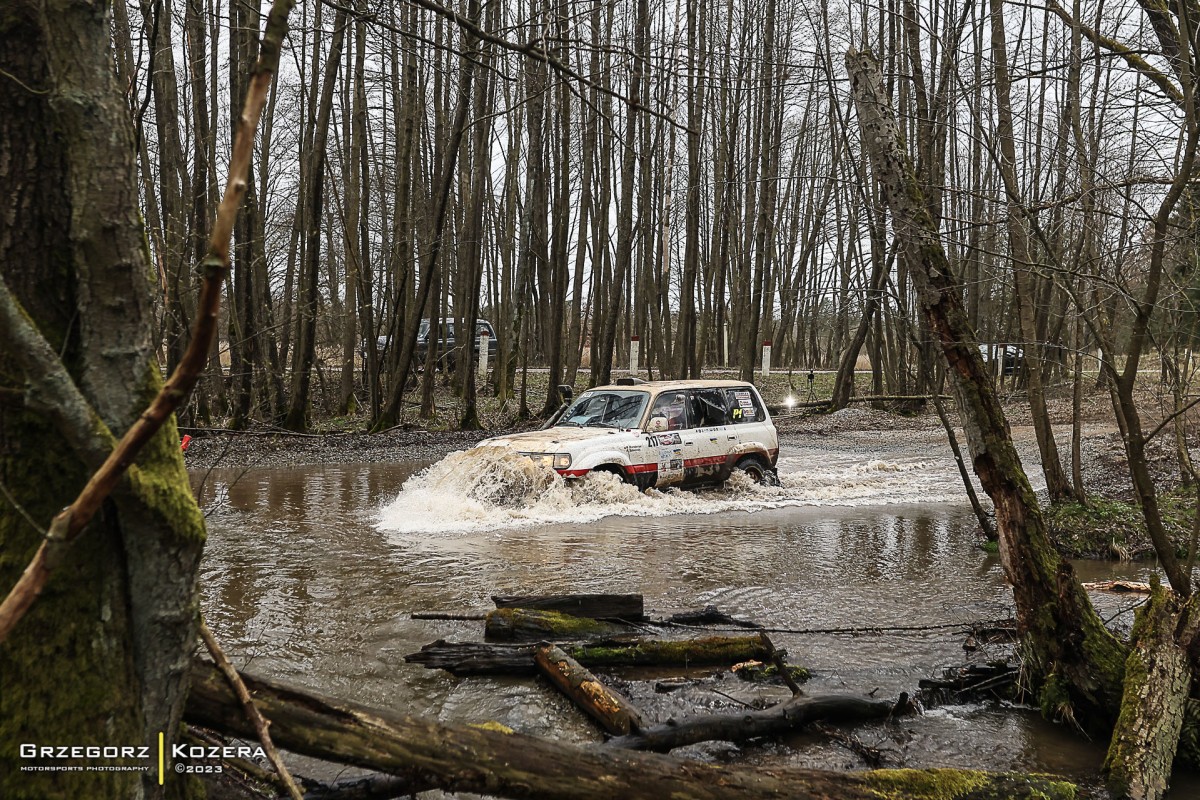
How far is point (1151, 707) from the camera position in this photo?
4191 mm

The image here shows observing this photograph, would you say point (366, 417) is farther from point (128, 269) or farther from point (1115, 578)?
point (128, 269)

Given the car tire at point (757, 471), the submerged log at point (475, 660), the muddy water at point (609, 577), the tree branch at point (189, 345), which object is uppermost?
the tree branch at point (189, 345)

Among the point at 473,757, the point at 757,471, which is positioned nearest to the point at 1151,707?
the point at 473,757

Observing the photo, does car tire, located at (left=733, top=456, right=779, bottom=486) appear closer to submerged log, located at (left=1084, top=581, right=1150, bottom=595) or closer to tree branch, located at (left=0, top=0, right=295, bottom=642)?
submerged log, located at (left=1084, top=581, right=1150, bottom=595)

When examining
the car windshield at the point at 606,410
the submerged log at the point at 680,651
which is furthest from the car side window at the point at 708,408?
the submerged log at the point at 680,651

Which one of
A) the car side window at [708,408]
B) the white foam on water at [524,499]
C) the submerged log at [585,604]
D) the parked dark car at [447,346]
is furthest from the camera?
the parked dark car at [447,346]

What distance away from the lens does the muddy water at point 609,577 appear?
15.8 ft

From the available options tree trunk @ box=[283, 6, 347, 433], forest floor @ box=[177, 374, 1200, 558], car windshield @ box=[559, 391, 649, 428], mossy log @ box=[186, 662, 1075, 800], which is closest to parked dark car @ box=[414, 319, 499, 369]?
forest floor @ box=[177, 374, 1200, 558]

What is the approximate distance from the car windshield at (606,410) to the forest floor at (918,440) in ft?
9.39

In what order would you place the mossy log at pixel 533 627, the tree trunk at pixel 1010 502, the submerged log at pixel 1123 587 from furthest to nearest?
the submerged log at pixel 1123 587, the mossy log at pixel 533 627, the tree trunk at pixel 1010 502

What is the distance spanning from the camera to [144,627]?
2258 mm

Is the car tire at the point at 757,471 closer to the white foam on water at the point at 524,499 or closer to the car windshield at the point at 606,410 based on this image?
the white foam on water at the point at 524,499

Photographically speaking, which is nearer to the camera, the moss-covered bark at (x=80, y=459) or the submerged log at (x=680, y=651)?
the moss-covered bark at (x=80, y=459)

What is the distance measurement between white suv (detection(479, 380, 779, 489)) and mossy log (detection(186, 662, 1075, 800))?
26.0ft
